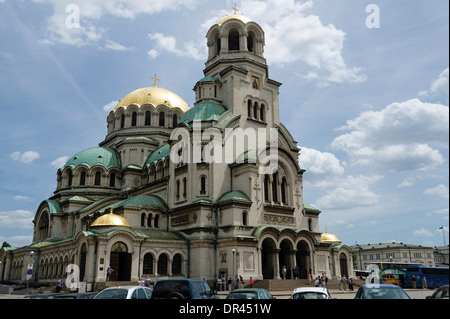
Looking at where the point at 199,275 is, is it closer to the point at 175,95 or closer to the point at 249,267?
the point at 249,267

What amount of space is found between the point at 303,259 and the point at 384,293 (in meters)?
29.4

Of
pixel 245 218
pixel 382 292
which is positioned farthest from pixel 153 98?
pixel 382 292

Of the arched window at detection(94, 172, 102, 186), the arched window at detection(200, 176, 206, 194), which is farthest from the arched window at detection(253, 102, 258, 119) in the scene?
the arched window at detection(94, 172, 102, 186)

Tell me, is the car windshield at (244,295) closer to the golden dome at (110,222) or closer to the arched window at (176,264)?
the golden dome at (110,222)

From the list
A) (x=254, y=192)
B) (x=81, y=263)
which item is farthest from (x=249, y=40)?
(x=81, y=263)

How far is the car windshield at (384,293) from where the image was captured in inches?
501

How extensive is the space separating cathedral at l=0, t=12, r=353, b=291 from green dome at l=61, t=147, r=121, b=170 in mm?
213

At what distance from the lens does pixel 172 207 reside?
4228 cm

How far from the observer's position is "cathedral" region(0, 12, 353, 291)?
1436 inches

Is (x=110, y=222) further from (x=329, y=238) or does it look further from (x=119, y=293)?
(x=329, y=238)

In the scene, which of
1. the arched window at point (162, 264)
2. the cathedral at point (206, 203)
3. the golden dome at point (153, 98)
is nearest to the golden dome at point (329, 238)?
the cathedral at point (206, 203)

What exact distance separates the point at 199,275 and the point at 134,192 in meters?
17.5

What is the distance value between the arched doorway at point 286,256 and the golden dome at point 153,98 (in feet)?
92.1

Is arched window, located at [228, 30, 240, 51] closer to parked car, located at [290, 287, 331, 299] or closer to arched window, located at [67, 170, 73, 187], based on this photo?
arched window, located at [67, 170, 73, 187]
